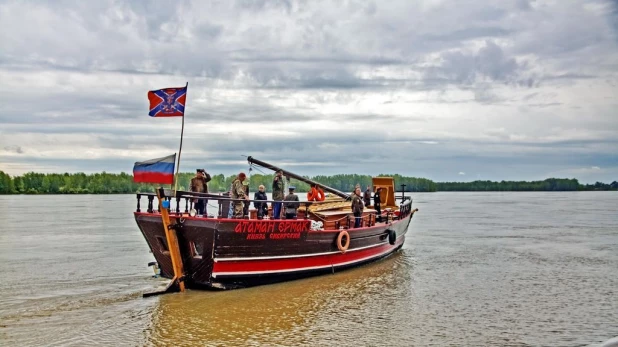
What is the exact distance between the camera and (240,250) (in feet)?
48.9

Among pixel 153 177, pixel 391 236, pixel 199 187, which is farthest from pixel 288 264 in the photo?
pixel 391 236

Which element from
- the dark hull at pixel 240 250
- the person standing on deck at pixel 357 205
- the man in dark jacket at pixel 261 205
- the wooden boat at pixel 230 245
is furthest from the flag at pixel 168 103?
the person standing on deck at pixel 357 205

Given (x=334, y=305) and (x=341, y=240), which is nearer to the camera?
(x=334, y=305)

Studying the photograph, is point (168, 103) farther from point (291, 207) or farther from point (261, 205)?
point (291, 207)

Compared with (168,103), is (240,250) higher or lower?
lower

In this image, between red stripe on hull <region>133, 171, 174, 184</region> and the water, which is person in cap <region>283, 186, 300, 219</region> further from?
red stripe on hull <region>133, 171, 174, 184</region>

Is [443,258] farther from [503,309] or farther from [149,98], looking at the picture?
[149,98]

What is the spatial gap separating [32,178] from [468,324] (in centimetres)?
14300

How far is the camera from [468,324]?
12938 mm

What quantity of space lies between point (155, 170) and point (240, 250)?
9.44 feet

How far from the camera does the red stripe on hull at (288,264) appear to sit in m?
14.8

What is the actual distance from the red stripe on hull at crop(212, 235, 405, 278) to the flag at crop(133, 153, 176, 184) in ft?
8.15

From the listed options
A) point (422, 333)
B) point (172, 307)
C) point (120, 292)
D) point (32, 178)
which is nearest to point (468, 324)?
point (422, 333)

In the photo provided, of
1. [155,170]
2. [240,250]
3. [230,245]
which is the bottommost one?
[240,250]
